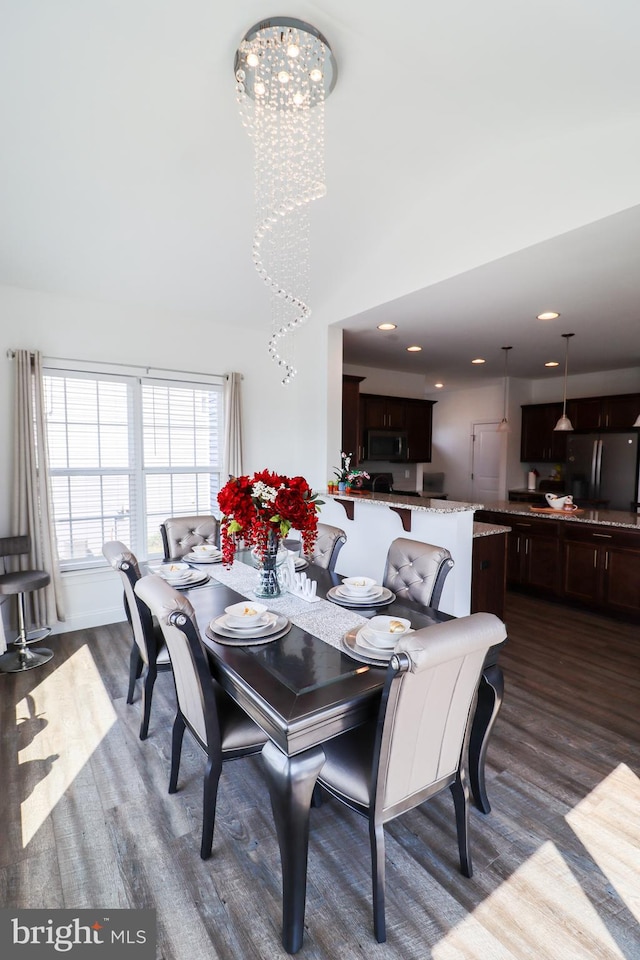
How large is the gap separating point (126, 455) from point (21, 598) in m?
1.47

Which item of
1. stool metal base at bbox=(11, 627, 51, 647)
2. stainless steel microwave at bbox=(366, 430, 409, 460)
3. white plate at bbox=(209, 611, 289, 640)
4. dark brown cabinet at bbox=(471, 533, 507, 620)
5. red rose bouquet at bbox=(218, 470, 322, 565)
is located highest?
stainless steel microwave at bbox=(366, 430, 409, 460)

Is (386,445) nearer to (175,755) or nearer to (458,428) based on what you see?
(458,428)

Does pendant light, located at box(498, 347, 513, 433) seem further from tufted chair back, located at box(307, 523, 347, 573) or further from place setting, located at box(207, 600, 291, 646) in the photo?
place setting, located at box(207, 600, 291, 646)

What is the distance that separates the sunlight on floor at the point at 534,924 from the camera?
4.67 feet

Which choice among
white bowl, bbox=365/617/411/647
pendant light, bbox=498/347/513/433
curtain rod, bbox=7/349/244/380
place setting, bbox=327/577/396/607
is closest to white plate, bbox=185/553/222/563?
place setting, bbox=327/577/396/607

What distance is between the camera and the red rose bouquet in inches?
83.2

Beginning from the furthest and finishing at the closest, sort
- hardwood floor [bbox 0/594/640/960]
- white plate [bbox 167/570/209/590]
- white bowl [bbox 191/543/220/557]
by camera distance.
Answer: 1. white bowl [bbox 191/543/220/557]
2. white plate [bbox 167/570/209/590]
3. hardwood floor [bbox 0/594/640/960]

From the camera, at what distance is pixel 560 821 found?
6.35ft

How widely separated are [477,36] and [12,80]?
220 cm

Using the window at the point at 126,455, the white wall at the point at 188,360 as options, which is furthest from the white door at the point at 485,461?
the window at the point at 126,455

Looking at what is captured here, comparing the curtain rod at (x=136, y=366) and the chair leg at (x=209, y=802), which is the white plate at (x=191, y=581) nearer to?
the chair leg at (x=209, y=802)

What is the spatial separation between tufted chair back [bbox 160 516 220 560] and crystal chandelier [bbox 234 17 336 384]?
1450mm

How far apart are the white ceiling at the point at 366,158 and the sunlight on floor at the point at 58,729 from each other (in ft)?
10.1

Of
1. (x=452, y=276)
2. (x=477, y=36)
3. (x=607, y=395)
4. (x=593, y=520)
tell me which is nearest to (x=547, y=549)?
(x=593, y=520)
